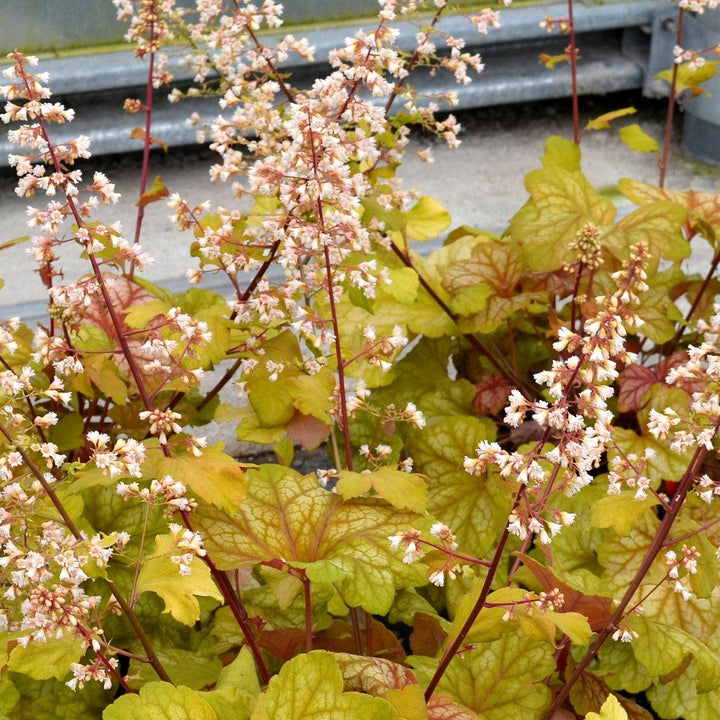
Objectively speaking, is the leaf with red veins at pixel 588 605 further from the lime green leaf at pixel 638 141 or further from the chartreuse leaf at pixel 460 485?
the lime green leaf at pixel 638 141

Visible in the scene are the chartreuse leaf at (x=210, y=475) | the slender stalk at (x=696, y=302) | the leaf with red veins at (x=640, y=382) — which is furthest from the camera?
the slender stalk at (x=696, y=302)

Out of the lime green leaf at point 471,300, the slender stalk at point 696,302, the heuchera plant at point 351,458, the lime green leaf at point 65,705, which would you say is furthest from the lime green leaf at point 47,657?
the slender stalk at point 696,302

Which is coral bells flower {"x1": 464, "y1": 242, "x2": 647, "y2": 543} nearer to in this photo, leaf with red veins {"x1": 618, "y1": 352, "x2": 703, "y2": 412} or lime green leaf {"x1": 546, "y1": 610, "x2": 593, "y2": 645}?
lime green leaf {"x1": 546, "y1": 610, "x2": 593, "y2": 645}

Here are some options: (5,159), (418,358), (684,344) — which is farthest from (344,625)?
(5,159)

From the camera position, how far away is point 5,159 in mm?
3584

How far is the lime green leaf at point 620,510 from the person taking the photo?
5.61ft

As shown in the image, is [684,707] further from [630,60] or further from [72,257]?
[630,60]

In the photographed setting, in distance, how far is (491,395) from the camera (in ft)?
8.41

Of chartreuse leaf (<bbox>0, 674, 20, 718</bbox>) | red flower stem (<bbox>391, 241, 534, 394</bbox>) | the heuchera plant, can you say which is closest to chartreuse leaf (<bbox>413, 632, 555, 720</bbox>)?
the heuchera plant

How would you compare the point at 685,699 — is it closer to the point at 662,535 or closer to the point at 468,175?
the point at 662,535

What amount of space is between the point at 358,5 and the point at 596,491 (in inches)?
86.6

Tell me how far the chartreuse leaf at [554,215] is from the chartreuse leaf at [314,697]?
123 centimetres

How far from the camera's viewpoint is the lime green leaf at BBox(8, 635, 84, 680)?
1579 millimetres

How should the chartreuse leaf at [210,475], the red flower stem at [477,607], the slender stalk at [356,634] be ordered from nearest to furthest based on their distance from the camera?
the red flower stem at [477,607] → the chartreuse leaf at [210,475] → the slender stalk at [356,634]
